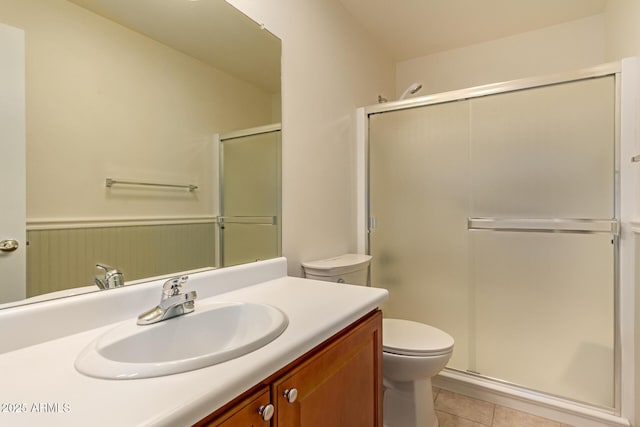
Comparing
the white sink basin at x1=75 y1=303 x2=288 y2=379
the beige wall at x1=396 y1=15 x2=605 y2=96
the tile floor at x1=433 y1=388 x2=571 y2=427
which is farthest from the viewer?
the beige wall at x1=396 y1=15 x2=605 y2=96

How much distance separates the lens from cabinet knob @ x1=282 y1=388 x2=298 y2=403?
0.73 meters

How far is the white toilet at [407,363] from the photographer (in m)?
1.48

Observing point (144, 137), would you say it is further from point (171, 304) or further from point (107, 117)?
point (171, 304)

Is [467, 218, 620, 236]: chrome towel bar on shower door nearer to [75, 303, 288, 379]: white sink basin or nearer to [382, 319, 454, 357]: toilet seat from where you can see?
[382, 319, 454, 357]: toilet seat

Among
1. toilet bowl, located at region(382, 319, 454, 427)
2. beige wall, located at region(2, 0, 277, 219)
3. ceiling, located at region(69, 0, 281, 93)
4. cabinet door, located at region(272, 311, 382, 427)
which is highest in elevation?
ceiling, located at region(69, 0, 281, 93)

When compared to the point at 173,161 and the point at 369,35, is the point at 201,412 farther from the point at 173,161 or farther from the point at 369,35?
the point at 369,35

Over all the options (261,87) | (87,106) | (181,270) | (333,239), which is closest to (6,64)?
(87,106)

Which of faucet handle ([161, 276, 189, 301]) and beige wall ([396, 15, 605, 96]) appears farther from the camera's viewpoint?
beige wall ([396, 15, 605, 96])

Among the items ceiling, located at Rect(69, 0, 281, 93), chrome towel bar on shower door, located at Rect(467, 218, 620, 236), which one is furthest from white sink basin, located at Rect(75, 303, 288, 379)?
chrome towel bar on shower door, located at Rect(467, 218, 620, 236)

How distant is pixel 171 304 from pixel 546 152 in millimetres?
1907

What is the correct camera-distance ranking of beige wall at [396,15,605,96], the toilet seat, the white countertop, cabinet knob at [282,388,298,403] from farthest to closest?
beige wall at [396,15,605,96] < the toilet seat < cabinet knob at [282,388,298,403] < the white countertop

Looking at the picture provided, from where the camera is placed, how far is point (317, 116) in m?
1.81

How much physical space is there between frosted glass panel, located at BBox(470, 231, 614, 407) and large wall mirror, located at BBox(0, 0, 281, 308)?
1.29 meters

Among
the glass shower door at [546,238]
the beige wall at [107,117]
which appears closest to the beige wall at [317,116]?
the beige wall at [107,117]
